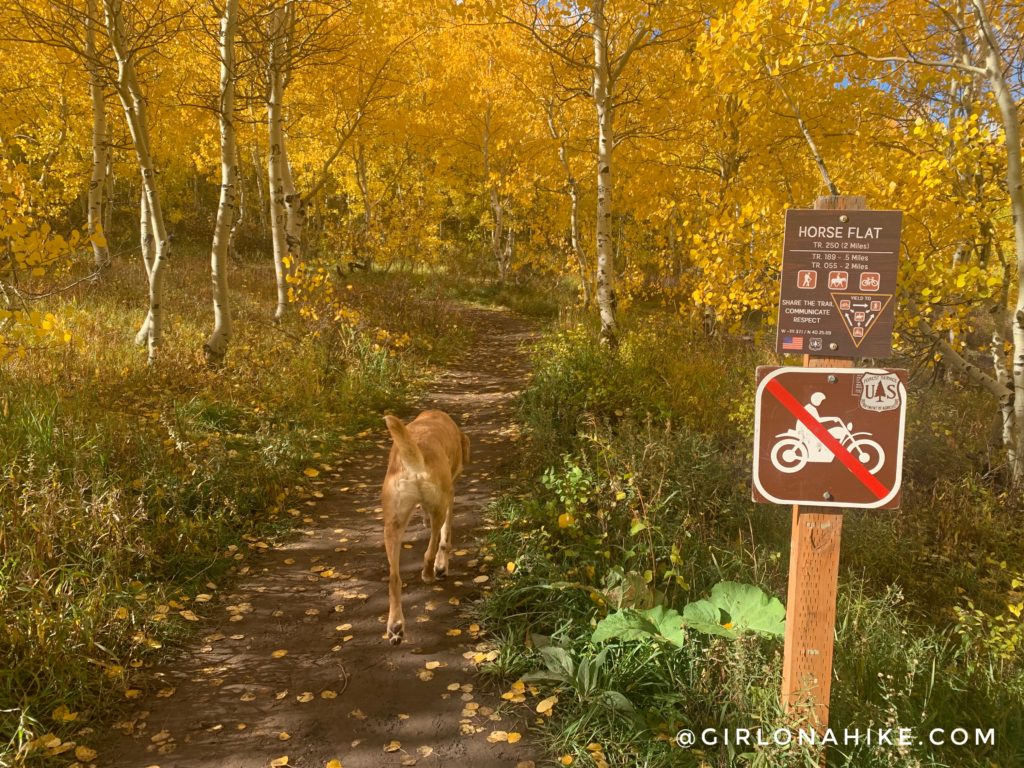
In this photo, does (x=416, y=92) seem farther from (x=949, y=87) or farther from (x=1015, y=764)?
(x=1015, y=764)

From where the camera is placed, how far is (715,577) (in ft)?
14.1

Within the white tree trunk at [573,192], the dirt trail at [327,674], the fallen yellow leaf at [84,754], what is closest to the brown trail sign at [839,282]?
the dirt trail at [327,674]

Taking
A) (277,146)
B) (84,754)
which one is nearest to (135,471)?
(84,754)

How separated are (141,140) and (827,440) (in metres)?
9.13

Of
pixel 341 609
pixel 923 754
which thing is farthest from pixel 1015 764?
pixel 341 609

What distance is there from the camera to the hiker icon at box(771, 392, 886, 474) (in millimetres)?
2506

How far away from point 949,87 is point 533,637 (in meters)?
9.96

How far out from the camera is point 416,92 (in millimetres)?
20141

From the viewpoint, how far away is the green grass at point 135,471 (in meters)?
3.52

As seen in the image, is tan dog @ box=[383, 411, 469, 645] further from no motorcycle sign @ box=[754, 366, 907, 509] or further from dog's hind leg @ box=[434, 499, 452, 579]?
no motorcycle sign @ box=[754, 366, 907, 509]

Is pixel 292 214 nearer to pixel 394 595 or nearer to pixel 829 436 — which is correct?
pixel 394 595

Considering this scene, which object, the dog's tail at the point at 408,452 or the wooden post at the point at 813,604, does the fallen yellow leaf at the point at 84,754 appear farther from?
the wooden post at the point at 813,604

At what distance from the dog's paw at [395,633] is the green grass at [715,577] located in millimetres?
614

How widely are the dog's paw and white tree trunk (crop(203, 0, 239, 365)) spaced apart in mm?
6071
